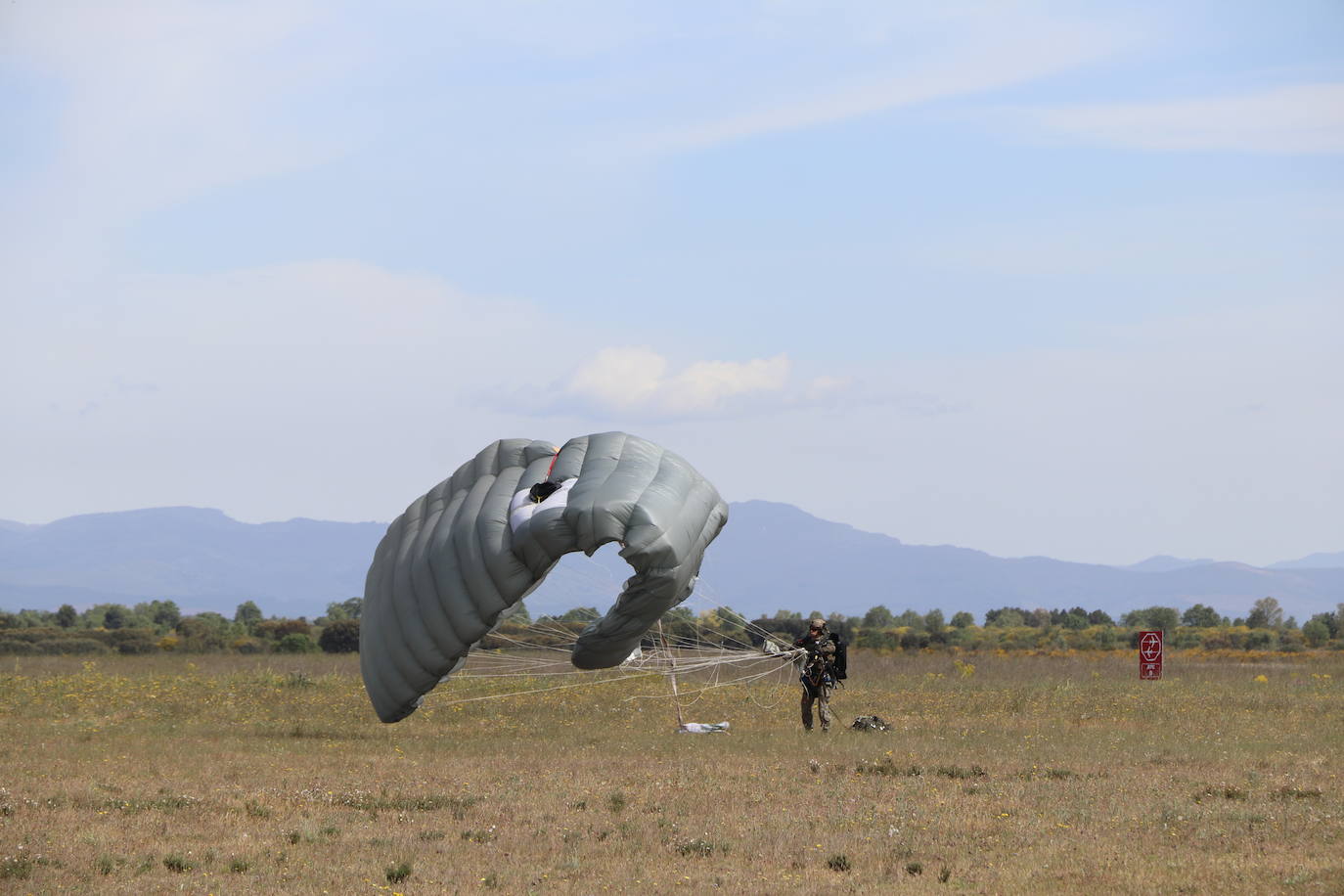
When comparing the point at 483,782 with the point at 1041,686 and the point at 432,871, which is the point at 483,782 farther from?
the point at 1041,686

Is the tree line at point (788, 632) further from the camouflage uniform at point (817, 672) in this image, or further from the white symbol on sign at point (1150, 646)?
the camouflage uniform at point (817, 672)

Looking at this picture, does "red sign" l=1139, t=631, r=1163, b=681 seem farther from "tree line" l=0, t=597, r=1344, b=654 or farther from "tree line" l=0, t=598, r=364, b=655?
"tree line" l=0, t=598, r=364, b=655

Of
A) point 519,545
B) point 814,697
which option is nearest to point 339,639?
point 814,697

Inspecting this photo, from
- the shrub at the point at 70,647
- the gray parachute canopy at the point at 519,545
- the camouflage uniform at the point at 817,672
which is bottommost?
the shrub at the point at 70,647

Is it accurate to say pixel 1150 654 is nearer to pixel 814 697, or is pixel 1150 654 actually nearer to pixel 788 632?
pixel 814 697

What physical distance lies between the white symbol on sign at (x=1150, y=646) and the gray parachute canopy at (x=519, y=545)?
1856 cm

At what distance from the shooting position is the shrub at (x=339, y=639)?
166 feet

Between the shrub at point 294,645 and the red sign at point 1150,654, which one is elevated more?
the red sign at point 1150,654

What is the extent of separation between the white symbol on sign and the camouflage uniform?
12612 millimetres

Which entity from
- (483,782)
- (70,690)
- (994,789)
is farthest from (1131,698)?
(70,690)

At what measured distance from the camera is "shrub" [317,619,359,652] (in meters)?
50.7

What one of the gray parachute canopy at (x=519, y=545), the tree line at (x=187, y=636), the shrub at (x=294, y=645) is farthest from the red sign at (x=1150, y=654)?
the shrub at (x=294, y=645)

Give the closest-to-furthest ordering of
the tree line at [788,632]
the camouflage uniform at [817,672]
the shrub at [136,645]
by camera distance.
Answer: the camouflage uniform at [817,672] < the shrub at [136,645] < the tree line at [788,632]

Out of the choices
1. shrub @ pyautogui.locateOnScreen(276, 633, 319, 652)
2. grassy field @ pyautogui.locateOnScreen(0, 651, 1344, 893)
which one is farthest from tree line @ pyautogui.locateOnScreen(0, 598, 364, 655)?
grassy field @ pyautogui.locateOnScreen(0, 651, 1344, 893)
